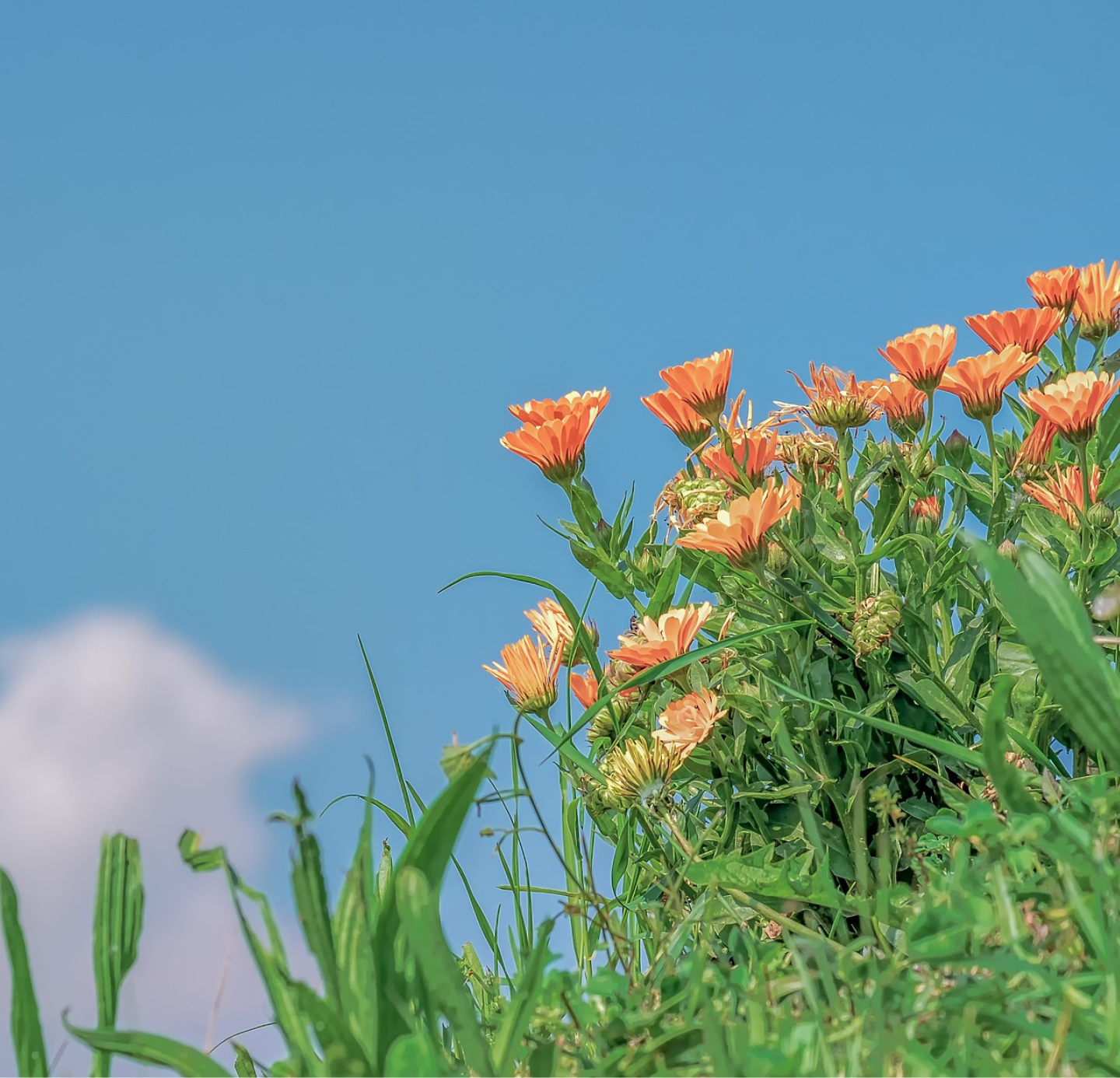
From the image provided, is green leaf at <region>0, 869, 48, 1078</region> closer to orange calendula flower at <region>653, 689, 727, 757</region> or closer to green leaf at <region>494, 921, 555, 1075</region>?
green leaf at <region>494, 921, 555, 1075</region>

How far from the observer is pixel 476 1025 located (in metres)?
1.31

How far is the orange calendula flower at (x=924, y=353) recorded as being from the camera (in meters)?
2.50

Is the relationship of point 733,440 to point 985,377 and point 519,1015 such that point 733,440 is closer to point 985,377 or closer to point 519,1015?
point 985,377

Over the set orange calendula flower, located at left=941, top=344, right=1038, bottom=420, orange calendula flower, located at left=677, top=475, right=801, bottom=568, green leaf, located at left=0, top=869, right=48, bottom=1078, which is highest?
orange calendula flower, located at left=941, top=344, right=1038, bottom=420

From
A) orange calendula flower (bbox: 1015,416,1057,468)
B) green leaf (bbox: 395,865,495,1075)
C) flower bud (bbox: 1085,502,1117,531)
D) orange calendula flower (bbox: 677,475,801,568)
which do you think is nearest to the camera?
green leaf (bbox: 395,865,495,1075)

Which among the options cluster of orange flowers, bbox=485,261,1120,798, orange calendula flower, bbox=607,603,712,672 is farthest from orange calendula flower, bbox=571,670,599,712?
orange calendula flower, bbox=607,603,712,672

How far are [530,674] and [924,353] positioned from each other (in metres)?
0.98

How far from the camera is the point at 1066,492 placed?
8.07ft

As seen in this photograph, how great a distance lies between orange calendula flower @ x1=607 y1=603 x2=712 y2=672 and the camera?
7.48ft

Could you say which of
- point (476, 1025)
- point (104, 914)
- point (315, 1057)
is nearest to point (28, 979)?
point (104, 914)

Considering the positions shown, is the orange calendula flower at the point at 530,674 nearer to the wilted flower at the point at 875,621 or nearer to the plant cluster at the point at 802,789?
the plant cluster at the point at 802,789

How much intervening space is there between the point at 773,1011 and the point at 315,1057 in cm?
49

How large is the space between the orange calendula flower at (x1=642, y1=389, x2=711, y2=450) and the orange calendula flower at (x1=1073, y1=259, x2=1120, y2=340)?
974mm

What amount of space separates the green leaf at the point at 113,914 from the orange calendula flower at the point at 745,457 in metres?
1.29
